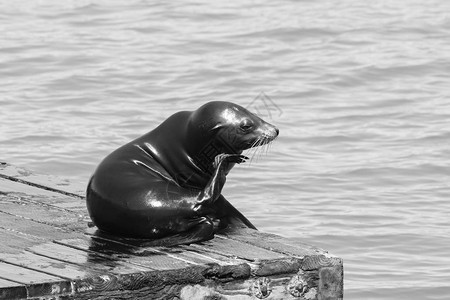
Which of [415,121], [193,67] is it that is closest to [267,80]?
[193,67]

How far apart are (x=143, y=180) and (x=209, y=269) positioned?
0.65 metres

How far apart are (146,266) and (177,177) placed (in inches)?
30.1

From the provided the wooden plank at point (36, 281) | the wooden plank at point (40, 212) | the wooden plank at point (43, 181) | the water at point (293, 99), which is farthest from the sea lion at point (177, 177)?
the water at point (293, 99)

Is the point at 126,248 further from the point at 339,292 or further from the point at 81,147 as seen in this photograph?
the point at 81,147

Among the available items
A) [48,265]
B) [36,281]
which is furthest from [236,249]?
[36,281]

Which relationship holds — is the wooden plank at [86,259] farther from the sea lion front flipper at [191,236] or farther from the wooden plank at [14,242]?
the sea lion front flipper at [191,236]

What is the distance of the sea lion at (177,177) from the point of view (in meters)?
6.28

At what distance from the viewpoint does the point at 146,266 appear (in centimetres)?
589

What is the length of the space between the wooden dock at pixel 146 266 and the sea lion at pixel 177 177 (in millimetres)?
101

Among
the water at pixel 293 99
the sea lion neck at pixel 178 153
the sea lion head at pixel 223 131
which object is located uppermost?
the sea lion head at pixel 223 131

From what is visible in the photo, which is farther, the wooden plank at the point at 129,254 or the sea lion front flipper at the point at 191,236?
the sea lion front flipper at the point at 191,236

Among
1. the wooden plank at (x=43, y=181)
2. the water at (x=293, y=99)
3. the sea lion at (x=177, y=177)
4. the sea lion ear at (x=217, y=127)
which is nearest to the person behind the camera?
the sea lion at (x=177, y=177)

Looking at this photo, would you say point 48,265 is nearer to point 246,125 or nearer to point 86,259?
point 86,259

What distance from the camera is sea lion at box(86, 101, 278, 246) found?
20.6 ft
